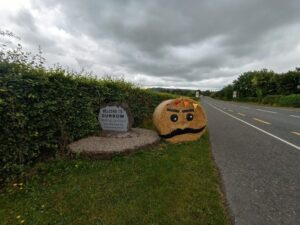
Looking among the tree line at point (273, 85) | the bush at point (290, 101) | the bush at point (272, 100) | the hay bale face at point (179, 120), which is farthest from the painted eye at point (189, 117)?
the tree line at point (273, 85)

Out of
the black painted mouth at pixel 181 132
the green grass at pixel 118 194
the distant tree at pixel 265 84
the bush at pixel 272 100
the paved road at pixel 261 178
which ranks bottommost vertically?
the bush at pixel 272 100

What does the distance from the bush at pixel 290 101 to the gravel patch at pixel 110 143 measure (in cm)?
3219

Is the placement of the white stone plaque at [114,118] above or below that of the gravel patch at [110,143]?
above

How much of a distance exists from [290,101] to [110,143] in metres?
35.1

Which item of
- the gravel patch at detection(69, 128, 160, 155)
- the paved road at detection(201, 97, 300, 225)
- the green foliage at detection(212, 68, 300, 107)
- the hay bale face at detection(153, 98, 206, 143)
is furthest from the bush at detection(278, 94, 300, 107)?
the gravel patch at detection(69, 128, 160, 155)

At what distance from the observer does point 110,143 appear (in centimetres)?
534

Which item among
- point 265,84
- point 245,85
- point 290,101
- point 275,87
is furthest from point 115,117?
point 245,85

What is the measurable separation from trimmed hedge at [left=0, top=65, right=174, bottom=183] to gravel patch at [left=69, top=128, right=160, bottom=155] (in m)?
0.32

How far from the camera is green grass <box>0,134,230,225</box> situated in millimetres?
2727

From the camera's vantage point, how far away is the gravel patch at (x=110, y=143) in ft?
15.7

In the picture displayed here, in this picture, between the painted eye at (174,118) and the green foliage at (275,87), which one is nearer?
the painted eye at (174,118)

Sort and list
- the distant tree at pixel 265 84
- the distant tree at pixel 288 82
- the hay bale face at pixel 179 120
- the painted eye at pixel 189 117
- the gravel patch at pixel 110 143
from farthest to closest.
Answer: the distant tree at pixel 265 84 < the distant tree at pixel 288 82 < the painted eye at pixel 189 117 < the hay bale face at pixel 179 120 < the gravel patch at pixel 110 143

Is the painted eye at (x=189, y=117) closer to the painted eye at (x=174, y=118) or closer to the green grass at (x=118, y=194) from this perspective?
the painted eye at (x=174, y=118)

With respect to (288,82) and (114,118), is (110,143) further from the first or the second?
A: (288,82)
